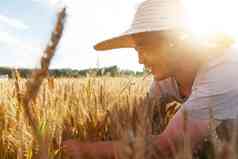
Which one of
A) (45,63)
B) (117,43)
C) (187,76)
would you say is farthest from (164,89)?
(45,63)

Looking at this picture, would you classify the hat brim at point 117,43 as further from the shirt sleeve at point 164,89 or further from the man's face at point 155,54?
the shirt sleeve at point 164,89

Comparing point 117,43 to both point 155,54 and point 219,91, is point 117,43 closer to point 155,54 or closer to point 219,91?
point 155,54

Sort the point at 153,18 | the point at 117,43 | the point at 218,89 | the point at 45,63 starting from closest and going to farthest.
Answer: the point at 45,63 < the point at 218,89 < the point at 153,18 < the point at 117,43

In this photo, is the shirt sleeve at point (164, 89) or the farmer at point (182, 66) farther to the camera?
the shirt sleeve at point (164, 89)

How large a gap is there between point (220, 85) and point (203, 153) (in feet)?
0.85

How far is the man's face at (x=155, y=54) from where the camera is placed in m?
1.72

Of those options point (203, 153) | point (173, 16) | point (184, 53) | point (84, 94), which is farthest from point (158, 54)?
point (203, 153)

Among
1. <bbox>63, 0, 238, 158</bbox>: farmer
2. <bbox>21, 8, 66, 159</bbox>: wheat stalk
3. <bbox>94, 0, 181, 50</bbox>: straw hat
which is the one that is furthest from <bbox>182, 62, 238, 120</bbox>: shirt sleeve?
<bbox>21, 8, 66, 159</bbox>: wheat stalk

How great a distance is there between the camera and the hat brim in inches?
78.7

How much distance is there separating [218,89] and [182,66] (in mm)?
235

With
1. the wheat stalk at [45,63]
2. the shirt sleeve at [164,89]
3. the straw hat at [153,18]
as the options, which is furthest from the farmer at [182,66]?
the wheat stalk at [45,63]

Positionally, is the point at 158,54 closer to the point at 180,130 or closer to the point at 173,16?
the point at 173,16

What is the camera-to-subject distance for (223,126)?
1.58 m

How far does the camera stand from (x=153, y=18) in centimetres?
186
